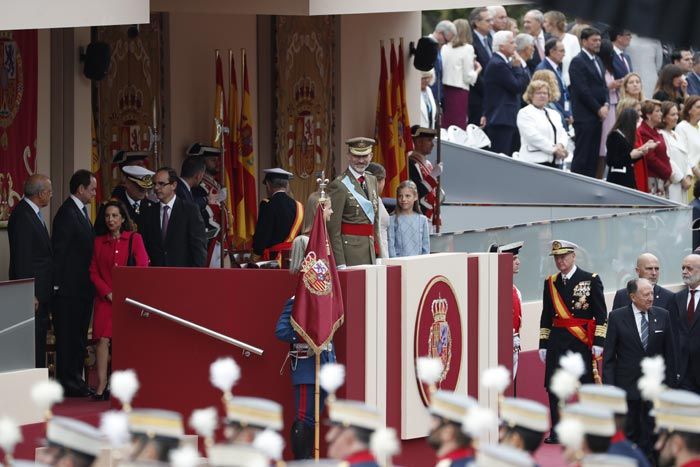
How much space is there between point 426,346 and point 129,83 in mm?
5086

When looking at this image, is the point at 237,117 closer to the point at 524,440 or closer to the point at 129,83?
the point at 129,83

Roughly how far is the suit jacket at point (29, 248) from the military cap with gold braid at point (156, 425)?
526 cm

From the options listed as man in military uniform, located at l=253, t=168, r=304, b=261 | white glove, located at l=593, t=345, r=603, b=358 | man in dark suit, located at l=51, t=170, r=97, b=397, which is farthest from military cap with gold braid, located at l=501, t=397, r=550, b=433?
white glove, located at l=593, t=345, r=603, b=358

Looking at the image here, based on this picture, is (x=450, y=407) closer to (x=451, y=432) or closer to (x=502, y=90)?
(x=451, y=432)

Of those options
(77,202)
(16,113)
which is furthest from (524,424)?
(16,113)

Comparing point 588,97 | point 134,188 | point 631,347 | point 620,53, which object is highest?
point 620,53

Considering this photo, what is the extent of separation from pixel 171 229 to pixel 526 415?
→ 249 inches

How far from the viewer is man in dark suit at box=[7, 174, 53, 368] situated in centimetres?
1506

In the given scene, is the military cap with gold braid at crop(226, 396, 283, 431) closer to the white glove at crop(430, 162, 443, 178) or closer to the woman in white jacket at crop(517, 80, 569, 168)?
the white glove at crop(430, 162, 443, 178)

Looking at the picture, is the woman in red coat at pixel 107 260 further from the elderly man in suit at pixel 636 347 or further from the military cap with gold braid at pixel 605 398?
the military cap with gold braid at pixel 605 398

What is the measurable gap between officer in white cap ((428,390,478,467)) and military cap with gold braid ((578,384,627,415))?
1003 mm

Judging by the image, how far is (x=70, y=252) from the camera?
50.7 ft

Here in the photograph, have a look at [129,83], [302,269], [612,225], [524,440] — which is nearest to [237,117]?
[129,83]

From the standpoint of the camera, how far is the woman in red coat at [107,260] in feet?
50.9
